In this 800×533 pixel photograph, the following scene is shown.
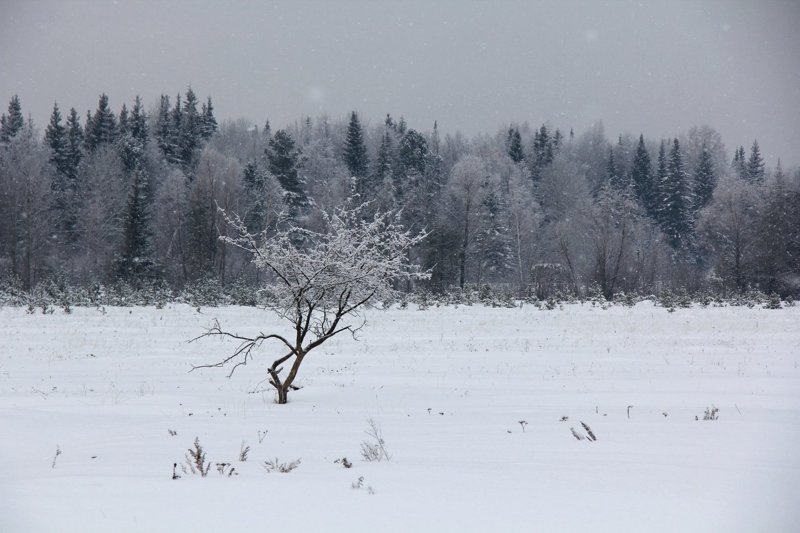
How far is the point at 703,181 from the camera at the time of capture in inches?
2864

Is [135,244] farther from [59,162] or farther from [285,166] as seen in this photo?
[59,162]

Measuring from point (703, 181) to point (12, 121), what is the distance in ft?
289

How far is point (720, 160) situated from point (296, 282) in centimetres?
9708

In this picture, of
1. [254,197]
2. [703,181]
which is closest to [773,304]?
[254,197]

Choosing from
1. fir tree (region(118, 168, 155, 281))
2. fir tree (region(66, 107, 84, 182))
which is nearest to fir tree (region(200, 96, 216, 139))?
fir tree (region(66, 107, 84, 182))

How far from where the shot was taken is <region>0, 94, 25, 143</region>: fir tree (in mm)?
67938

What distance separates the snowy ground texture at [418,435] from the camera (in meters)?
3.93

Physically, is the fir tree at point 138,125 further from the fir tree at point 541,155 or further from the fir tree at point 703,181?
the fir tree at point 703,181

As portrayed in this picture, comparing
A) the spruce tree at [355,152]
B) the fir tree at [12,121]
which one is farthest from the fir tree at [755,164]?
the fir tree at [12,121]

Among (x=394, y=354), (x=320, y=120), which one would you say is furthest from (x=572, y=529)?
(x=320, y=120)

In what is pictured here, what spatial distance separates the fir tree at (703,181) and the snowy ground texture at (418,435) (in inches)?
2429

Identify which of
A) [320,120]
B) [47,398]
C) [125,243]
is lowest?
[47,398]

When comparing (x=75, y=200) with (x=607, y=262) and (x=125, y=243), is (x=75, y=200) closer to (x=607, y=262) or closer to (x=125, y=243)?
(x=125, y=243)

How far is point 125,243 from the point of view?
4222 cm
